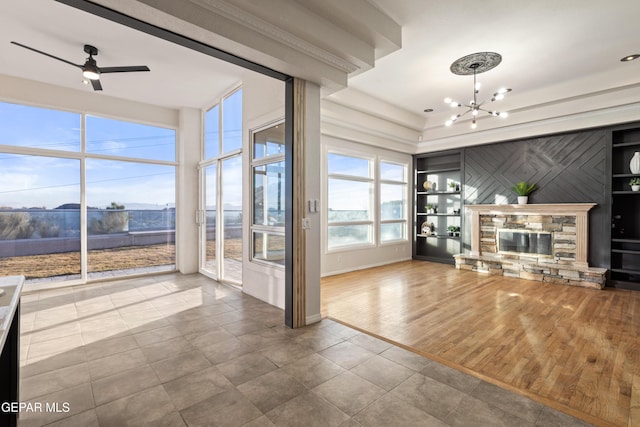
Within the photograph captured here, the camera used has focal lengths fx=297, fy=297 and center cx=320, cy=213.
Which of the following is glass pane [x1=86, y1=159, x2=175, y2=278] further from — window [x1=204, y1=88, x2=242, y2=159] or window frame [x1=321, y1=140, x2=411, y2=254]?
window frame [x1=321, y1=140, x2=411, y2=254]

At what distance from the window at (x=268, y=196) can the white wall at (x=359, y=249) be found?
171 cm

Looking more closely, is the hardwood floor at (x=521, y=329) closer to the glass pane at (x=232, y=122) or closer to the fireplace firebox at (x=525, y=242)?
the fireplace firebox at (x=525, y=242)

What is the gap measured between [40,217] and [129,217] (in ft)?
4.14

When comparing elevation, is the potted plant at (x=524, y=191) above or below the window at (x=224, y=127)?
below

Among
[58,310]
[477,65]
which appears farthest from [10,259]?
[477,65]

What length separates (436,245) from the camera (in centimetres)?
763

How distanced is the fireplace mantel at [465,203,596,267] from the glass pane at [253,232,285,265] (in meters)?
4.86

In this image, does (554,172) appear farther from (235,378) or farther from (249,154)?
(235,378)

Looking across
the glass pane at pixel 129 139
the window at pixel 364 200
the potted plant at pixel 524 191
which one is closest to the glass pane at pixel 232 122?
the glass pane at pixel 129 139

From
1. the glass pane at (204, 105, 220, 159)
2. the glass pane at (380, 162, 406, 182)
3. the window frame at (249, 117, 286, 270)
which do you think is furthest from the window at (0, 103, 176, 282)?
the glass pane at (380, 162, 406, 182)

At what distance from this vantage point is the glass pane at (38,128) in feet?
15.4

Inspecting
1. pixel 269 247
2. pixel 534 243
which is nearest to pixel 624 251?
pixel 534 243

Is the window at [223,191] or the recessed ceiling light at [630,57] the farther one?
the window at [223,191]

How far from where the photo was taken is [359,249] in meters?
6.54
